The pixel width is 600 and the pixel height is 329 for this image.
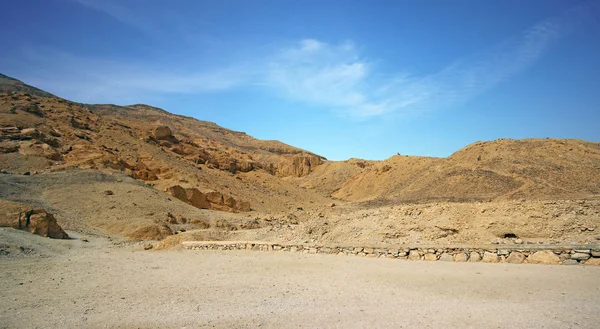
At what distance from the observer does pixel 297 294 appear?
718cm

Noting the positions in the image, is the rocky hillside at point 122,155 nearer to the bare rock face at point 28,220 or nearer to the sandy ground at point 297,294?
the bare rock face at point 28,220

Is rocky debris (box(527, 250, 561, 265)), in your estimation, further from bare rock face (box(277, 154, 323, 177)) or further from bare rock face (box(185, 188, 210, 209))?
bare rock face (box(277, 154, 323, 177))

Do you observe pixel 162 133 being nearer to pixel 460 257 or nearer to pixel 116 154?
pixel 116 154

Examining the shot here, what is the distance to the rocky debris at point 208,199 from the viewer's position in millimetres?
28497

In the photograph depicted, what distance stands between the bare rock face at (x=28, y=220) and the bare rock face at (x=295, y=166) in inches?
2013

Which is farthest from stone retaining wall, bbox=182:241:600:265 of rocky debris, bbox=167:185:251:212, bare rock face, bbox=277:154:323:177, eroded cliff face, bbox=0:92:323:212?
bare rock face, bbox=277:154:323:177

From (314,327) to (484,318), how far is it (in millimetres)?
2391

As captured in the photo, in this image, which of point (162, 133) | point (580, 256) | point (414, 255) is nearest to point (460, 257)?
point (414, 255)

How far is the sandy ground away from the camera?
A: 5.52 m

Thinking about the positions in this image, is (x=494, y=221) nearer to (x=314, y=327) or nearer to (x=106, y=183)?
(x=314, y=327)

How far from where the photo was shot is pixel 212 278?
8.95 m

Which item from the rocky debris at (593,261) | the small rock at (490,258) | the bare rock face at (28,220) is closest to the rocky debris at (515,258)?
the small rock at (490,258)

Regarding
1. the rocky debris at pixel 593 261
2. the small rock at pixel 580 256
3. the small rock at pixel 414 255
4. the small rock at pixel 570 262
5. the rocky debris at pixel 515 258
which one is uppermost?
the small rock at pixel 580 256

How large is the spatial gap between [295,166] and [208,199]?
36.9 m
